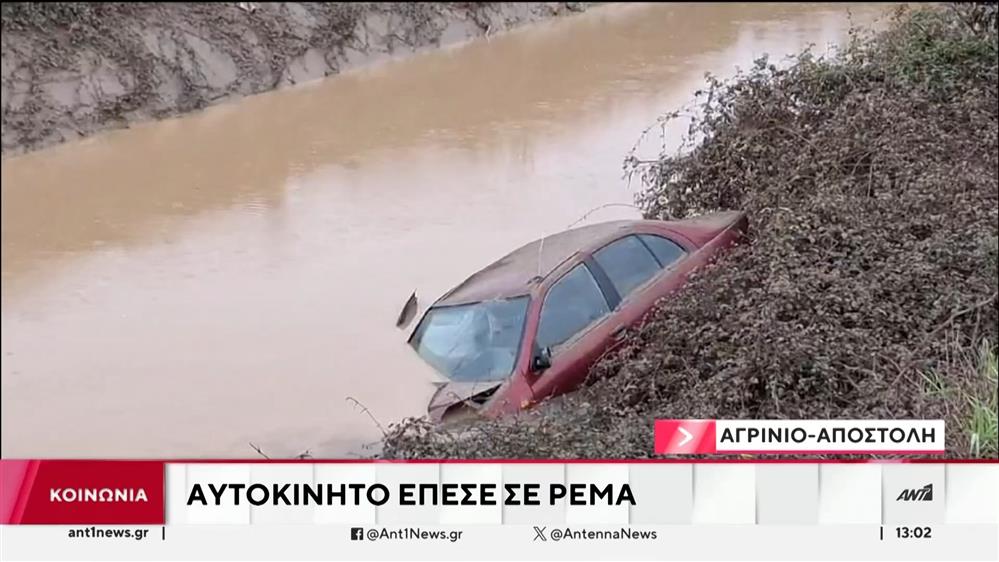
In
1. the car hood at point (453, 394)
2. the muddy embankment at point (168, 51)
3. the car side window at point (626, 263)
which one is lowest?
the car hood at point (453, 394)

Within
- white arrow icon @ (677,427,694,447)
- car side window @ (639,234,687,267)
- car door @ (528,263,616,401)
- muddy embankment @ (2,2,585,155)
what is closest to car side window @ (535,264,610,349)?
car door @ (528,263,616,401)

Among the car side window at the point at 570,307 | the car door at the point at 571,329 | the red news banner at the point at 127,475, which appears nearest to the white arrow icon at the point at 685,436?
→ the red news banner at the point at 127,475

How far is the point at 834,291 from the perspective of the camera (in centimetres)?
347

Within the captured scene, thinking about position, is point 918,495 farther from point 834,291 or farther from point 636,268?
point 636,268

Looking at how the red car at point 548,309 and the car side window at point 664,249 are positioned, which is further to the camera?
the car side window at point 664,249

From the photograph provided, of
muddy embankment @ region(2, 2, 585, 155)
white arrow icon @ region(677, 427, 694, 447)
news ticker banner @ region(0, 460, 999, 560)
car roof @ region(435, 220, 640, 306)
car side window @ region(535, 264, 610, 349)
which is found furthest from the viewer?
muddy embankment @ region(2, 2, 585, 155)

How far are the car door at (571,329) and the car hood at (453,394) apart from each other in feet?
0.46

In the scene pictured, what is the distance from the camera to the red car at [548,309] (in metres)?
3.38

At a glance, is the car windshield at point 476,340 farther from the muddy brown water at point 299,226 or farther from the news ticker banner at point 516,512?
the news ticker banner at point 516,512

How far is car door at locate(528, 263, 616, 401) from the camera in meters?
3.43

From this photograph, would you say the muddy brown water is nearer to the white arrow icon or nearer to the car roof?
the car roof

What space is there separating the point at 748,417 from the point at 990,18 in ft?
8.17

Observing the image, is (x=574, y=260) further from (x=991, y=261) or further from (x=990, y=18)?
(x=990, y=18)

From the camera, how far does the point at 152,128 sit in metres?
6.72
